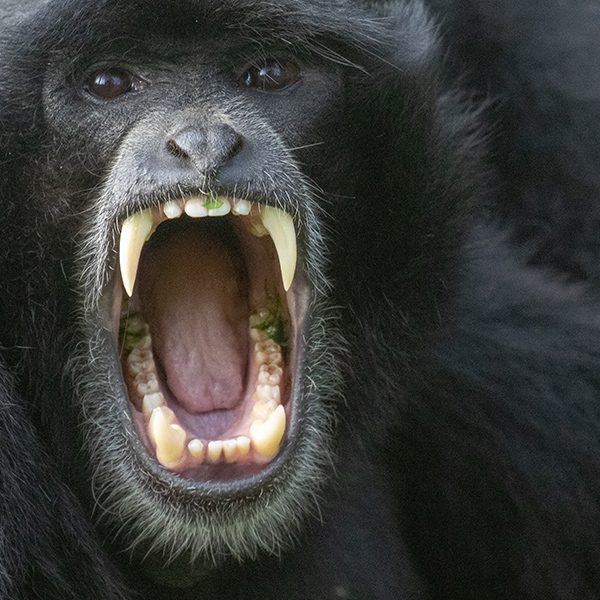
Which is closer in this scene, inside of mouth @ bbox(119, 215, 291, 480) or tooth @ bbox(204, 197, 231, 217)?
tooth @ bbox(204, 197, 231, 217)

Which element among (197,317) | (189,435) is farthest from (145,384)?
(197,317)

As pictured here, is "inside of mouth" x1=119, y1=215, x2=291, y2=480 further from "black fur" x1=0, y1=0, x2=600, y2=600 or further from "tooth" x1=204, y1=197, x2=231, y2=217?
"tooth" x1=204, y1=197, x2=231, y2=217

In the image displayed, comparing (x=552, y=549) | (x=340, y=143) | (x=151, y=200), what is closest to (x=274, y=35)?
(x=340, y=143)

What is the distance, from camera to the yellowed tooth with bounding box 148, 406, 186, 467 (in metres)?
3.10

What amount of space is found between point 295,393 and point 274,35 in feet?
3.60

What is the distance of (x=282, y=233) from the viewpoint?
317 cm

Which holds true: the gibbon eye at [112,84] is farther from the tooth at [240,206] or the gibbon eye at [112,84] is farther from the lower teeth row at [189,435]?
the lower teeth row at [189,435]

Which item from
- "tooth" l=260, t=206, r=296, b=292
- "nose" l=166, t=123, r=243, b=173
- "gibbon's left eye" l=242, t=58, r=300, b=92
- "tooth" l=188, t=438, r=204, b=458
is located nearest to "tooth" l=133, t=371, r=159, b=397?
"tooth" l=188, t=438, r=204, b=458

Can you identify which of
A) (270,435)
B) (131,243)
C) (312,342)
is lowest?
(270,435)

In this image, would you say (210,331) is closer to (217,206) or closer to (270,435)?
(270,435)

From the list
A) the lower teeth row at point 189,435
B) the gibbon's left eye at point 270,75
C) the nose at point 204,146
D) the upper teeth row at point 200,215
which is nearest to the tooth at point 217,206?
the upper teeth row at point 200,215

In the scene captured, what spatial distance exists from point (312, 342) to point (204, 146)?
30.9 inches

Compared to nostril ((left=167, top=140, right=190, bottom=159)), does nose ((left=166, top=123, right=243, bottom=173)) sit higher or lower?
higher

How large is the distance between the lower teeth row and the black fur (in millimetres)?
72
